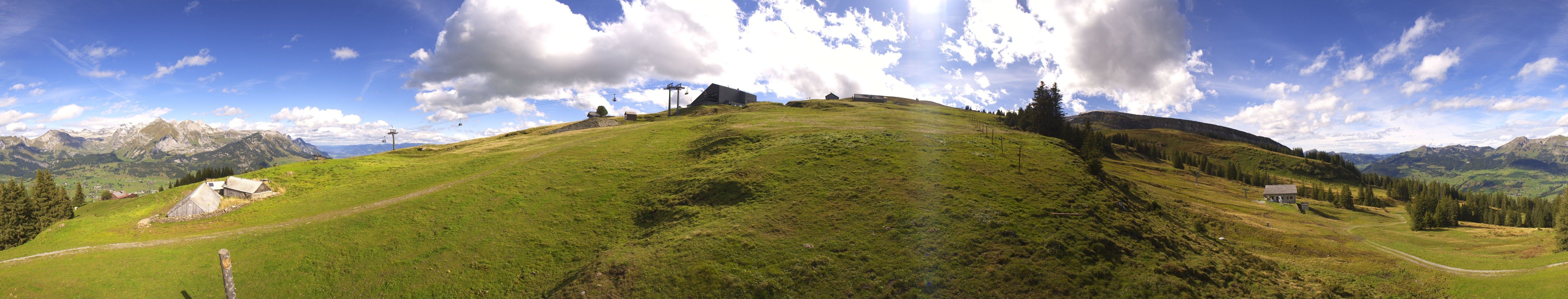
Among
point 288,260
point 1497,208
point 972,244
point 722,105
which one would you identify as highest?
point 722,105

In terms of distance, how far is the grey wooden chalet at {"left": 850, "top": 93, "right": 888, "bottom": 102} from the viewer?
507ft

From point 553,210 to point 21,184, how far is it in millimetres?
39773

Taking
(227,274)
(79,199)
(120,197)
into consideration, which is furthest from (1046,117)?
(120,197)

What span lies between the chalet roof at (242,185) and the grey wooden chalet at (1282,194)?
477 ft

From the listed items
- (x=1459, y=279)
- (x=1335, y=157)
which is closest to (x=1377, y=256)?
(x=1459, y=279)

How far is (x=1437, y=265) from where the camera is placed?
3800 cm

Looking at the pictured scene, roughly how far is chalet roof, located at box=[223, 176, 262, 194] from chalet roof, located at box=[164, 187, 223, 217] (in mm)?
1628

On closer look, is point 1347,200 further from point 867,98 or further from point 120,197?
point 120,197

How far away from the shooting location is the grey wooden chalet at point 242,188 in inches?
1634

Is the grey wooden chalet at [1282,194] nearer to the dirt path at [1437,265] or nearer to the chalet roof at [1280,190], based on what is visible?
the chalet roof at [1280,190]

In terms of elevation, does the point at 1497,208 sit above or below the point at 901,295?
below

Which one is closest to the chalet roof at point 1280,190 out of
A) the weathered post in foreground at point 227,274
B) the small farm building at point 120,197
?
the weathered post in foreground at point 227,274

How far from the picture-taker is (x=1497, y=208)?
126m

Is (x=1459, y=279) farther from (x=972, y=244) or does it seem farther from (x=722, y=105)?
(x=722, y=105)
